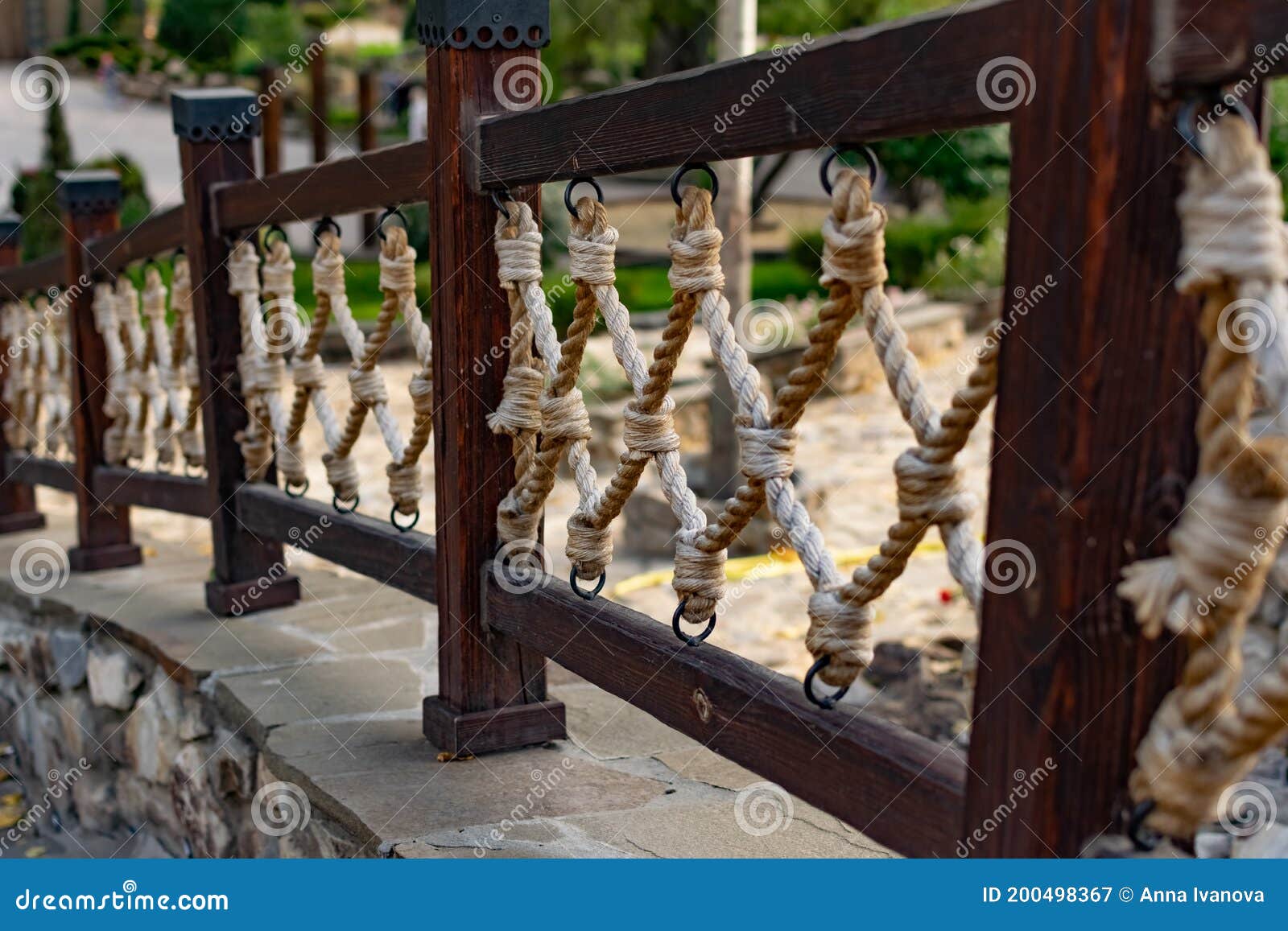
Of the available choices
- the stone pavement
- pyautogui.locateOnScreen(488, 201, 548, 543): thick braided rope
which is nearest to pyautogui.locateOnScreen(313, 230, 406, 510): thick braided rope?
pyautogui.locateOnScreen(488, 201, 548, 543): thick braided rope

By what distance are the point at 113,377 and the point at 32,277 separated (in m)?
0.79

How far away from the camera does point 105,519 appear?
4.09 metres

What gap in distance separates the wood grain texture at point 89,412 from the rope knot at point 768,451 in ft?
9.98

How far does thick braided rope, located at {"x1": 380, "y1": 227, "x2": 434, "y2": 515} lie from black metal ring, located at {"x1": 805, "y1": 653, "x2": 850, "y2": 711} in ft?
3.40

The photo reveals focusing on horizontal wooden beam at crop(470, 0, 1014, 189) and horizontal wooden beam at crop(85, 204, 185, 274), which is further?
horizontal wooden beam at crop(85, 204, 185, 274)

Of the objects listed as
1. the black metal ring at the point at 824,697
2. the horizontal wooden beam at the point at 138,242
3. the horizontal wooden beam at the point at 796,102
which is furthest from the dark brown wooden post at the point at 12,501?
the black metal ring at the point at 824,697

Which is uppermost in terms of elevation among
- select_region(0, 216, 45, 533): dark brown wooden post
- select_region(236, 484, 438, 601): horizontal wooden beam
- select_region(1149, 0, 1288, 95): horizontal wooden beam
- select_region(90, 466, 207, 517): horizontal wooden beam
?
select_region(1149, 0, 1288, 95): horizontal wooden beam

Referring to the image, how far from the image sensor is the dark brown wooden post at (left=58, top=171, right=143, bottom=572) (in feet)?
13.2

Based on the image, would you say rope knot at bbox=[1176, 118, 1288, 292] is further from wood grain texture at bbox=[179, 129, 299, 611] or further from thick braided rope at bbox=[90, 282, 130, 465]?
thick braided rope at bbox=[90, 282, 130, 465]

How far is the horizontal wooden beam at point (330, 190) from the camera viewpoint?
2.36m

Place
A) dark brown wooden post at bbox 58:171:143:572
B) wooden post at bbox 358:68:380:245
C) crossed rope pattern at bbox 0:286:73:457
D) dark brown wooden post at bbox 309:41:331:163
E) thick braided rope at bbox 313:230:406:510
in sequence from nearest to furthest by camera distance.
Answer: thick braided rope at bbox 313:230:406:510 < dark brown wooden post at bbox 58:171:143:572 < crossed rope pattern at bbox 0:286:73:457 < dark brown wooden post at bbox 309:41:331:163 < wooden post at bbox 358:68:380:245

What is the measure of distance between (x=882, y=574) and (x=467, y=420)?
1027 millimetres

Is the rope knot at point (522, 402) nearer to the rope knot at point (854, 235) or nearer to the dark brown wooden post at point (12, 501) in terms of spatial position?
the rope knot at point (854, 235)

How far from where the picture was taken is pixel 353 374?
8.41 ft
